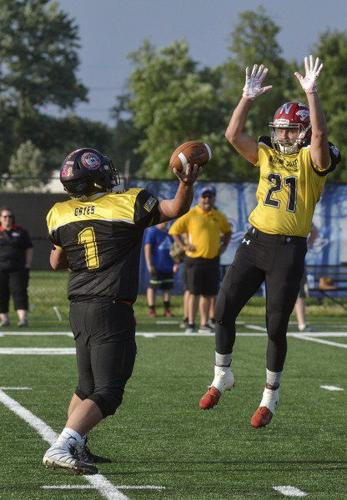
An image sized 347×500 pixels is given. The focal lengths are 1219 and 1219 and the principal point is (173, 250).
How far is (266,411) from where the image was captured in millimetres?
7973

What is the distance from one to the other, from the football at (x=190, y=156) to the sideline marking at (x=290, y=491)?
5.89 ft

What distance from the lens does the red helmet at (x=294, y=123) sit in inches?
314

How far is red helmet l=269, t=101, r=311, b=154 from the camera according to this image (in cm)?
798

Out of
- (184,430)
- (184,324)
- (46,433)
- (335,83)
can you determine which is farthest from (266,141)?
(335,83)

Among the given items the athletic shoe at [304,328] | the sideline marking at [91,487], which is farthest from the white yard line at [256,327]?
the sideline marking at [91,487]

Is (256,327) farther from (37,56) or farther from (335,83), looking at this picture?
(37,56)

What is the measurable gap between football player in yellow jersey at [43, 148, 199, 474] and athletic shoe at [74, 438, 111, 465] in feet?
0.15

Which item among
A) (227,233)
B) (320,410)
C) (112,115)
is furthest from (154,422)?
(112,115)

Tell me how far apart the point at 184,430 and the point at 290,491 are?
214 centimetres

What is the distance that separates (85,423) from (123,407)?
326cm

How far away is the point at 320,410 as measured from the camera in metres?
9.67

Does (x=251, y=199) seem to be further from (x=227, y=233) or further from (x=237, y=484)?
A: (x=237, y=484)

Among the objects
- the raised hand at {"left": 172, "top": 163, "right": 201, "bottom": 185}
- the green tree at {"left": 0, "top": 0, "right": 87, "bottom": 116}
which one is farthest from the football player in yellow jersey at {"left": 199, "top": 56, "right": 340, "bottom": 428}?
the green tree at {"left": 0, "top": 0, "right": 87, "bottom": 116}

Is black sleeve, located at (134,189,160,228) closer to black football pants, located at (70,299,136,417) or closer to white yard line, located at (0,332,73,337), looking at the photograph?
black football pants, located at (70,299,136,417)
